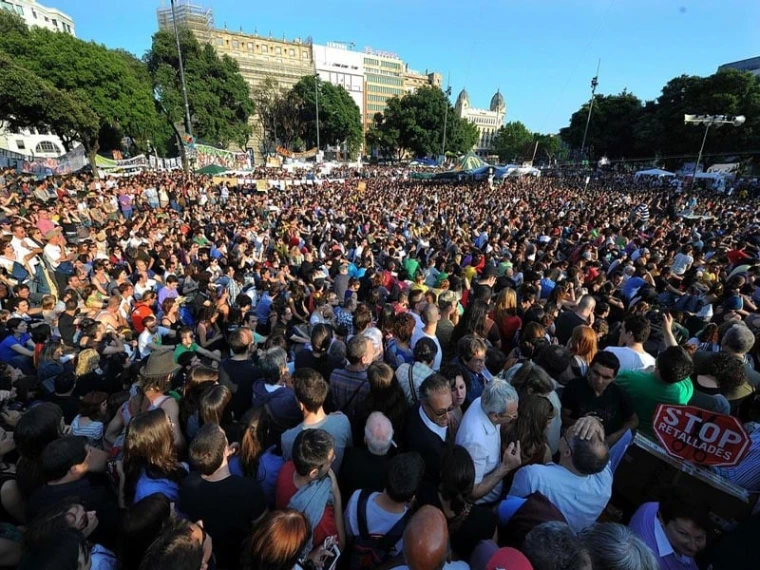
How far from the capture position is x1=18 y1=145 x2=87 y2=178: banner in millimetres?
23703

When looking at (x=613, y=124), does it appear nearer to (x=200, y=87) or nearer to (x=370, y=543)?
(x=200, y=87)

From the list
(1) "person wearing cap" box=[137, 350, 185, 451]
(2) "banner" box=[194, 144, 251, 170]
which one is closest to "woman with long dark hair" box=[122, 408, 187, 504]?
(1) "person wearing cap" box=[137, 350, 185, 451]

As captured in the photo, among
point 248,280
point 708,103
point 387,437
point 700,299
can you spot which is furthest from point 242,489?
point 708,103

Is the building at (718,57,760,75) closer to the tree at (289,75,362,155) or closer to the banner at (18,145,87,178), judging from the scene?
the tree at (289,75,362,155)

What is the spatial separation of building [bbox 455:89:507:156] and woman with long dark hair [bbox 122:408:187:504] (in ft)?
456

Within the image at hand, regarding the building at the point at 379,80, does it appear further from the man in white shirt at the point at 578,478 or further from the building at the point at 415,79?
the man in white shirt at the point at 578,478

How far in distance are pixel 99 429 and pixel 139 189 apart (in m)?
18.6

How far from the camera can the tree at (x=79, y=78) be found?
23547mm

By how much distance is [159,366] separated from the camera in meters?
2.98

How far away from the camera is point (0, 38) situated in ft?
76.9

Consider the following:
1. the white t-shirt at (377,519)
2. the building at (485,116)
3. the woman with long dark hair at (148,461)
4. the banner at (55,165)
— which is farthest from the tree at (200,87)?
the building at (485,116)

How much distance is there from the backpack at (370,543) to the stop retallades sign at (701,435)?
156 centimetres

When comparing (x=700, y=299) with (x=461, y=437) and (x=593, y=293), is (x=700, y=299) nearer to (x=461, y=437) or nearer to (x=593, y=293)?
(x=593, y=293)

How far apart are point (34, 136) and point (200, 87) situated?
700 inches
